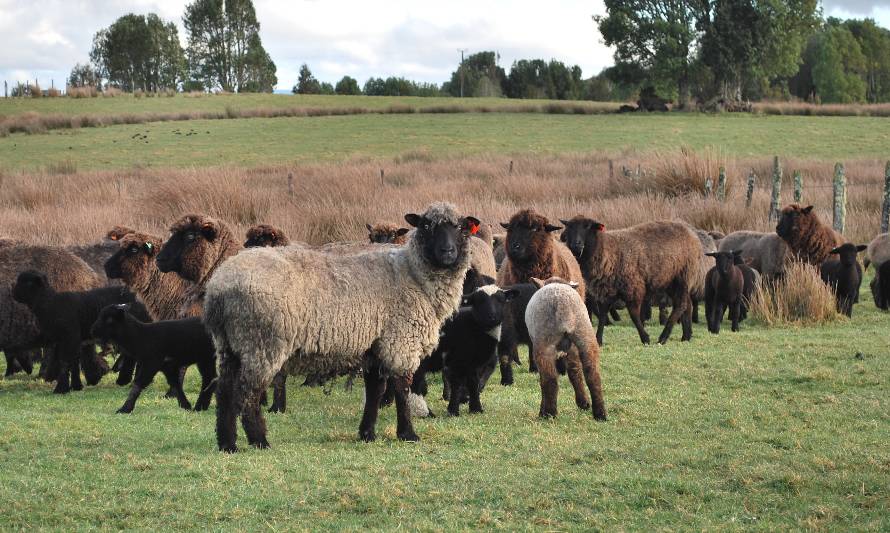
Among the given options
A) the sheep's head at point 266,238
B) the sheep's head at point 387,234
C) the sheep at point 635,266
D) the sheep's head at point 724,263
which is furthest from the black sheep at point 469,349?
the sheep's head at point 724,263

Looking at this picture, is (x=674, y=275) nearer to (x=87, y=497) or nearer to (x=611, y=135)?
(x=87, y=497)

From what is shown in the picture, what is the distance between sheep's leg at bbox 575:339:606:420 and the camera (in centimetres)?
952

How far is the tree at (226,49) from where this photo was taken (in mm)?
131750

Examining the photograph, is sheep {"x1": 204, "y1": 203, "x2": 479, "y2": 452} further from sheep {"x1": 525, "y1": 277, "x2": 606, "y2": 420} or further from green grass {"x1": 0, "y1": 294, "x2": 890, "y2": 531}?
sheep {"x1": 525, "y1": 277, "x2": 606, "y2": 420}

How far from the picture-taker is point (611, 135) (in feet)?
194

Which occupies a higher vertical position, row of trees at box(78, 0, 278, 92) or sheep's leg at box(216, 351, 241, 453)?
row of trees at box(78, 0, 278, 92)

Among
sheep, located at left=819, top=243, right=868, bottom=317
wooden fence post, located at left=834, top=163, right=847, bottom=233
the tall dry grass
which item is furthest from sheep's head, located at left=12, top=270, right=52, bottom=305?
wooden fence post, located at left=834, top=163, right=847, bottom=233

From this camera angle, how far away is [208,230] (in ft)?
37.4

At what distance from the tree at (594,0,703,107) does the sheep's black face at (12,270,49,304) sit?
72400mm

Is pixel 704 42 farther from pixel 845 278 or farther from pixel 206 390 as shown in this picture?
pixel 206 390

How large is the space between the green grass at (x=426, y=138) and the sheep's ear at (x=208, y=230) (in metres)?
34.1

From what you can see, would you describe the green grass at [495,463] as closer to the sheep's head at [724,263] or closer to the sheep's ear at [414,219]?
the sheep's ear at [414,219]

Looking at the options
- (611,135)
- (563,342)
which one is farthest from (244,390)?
(611,135)

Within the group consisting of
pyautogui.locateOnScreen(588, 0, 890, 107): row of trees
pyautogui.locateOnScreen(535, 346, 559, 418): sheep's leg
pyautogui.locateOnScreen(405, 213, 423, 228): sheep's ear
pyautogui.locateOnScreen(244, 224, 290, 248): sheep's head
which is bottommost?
pyautogui.locateOnScreen(535, 346, 559, 418): sheep's leg
